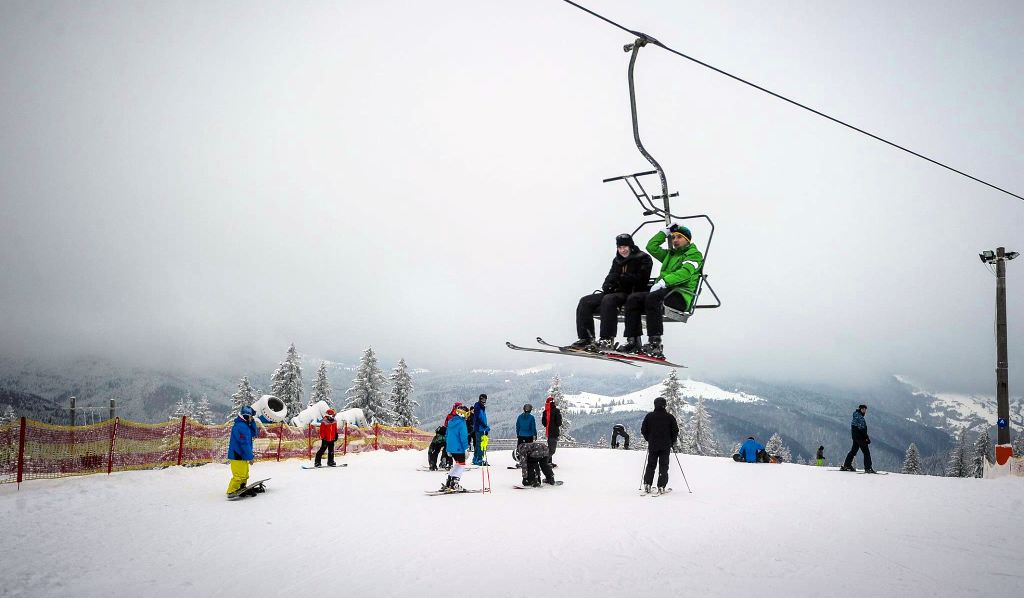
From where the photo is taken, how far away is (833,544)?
605 cm

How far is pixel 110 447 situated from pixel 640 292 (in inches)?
541

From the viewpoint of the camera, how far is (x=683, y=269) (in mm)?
8211

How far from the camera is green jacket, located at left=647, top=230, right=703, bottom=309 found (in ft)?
26.9

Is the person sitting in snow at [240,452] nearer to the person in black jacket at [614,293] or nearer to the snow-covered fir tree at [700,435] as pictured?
the person in black jacket at [614,293]

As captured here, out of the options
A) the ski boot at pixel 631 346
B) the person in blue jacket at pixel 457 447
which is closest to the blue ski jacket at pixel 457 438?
the person in blue jacket at pixel 457 447

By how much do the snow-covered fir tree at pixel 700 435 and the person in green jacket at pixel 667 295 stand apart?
37093 millimetres

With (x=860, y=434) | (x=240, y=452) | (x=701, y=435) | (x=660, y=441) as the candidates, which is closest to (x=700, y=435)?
(x=701, y=435)

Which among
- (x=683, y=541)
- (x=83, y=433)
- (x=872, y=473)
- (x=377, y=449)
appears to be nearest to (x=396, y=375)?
(x=377, y=449)

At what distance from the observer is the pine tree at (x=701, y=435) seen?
41.8 m

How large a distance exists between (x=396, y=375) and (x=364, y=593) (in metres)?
38.2

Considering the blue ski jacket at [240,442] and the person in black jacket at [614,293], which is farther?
the blue ski jacket at [240,442]

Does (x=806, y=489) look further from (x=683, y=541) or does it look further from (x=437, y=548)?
(x=437, y=548)

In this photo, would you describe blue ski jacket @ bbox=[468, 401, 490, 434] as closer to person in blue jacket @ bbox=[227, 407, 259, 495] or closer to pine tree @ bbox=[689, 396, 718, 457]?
person in blue jacket @ bbox=[227, 407, 259, 495]

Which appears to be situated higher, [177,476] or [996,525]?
[996,525]
